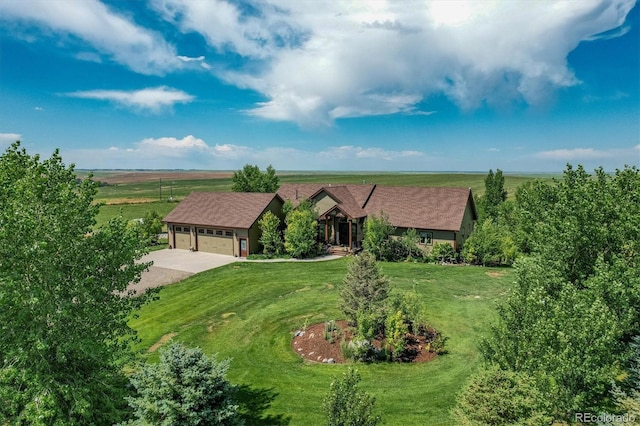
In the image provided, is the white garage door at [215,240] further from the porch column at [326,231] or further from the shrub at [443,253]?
the shrub at [443,253]

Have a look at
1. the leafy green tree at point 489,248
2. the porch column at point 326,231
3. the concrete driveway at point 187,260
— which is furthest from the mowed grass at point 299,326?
the porch column at point 326,231

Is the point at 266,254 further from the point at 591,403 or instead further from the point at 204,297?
the point at 591,403

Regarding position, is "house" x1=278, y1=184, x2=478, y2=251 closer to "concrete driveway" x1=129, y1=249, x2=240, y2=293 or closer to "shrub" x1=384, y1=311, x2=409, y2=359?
"concrete driveway" x1=129, y1=249, x2=240, y2=293

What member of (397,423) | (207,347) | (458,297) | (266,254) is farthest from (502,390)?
(266,254)

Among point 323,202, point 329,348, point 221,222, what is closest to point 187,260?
point 221,222

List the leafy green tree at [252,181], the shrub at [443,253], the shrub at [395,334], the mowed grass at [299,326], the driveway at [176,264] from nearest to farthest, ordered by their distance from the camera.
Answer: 1. the mowed grass at [299,326]
2. the shrub at [395,334]
3. the driveway at [176,264]
4. the shrub at [443,253]
5. the leafy green tree at [252,181]
